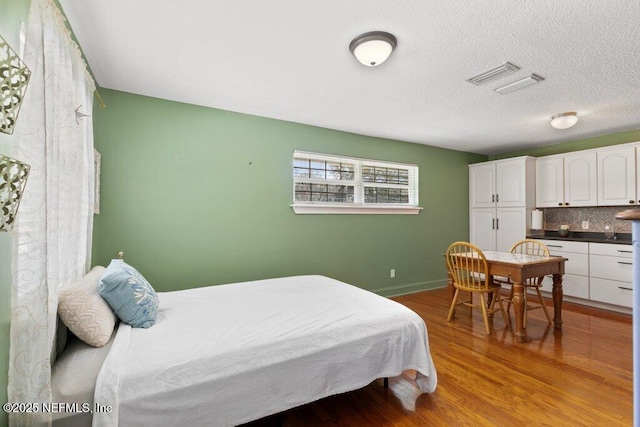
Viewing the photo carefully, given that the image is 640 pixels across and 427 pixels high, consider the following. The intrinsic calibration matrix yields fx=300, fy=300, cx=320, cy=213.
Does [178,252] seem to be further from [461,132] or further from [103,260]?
[461,132]

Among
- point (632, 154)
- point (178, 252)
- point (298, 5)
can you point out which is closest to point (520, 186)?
point (632, 154)

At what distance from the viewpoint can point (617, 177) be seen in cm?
400

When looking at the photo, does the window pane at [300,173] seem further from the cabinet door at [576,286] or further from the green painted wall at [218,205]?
the cabinet door at [576,286]

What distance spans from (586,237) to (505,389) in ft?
12.1

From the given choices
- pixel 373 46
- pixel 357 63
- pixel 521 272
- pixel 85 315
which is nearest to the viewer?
pixel 85 315

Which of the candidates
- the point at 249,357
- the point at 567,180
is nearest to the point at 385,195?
the point at 567,180

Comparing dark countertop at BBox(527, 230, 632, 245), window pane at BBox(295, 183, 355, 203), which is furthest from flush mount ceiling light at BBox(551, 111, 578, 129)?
window pane at BBox(295, 183, 355, 203)

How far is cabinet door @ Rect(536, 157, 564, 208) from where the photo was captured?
4555mm

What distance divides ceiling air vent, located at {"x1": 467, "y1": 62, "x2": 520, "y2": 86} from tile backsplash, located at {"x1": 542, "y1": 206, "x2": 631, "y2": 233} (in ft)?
10.8

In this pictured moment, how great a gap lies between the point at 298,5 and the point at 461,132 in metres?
3.27

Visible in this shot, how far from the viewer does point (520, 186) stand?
475 cm

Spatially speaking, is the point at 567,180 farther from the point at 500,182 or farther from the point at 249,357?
the point at 249,357

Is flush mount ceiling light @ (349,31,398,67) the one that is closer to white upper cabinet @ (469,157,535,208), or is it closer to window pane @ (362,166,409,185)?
window pane @ (362,166,409,185)

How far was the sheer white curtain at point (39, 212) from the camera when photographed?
40.3 inches
